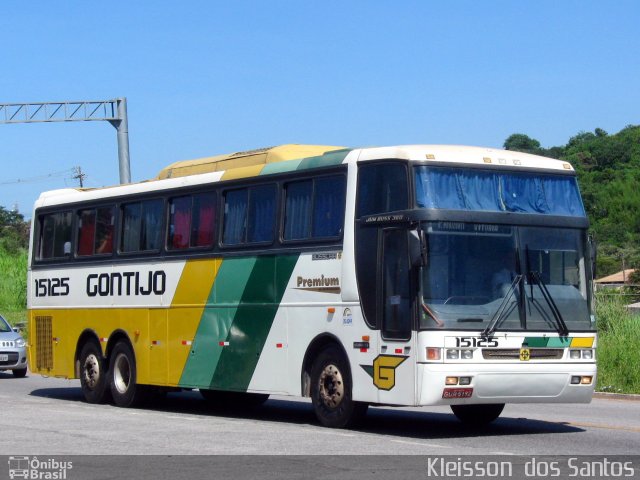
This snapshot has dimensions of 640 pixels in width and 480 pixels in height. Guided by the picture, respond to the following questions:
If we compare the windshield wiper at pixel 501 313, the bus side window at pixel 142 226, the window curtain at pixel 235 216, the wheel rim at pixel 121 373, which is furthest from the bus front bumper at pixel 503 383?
the wheel rim at pixel 121 373

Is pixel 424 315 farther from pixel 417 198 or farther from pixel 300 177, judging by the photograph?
pixel 300 177

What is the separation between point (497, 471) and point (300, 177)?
6242 millimetres

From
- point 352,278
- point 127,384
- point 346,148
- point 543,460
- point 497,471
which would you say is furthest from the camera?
point 127,384

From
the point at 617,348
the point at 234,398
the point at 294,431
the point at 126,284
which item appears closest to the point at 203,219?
the point at 126,284

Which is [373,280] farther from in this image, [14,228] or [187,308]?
[14,228]

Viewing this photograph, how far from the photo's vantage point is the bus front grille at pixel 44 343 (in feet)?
72.7

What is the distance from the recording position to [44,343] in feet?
73.5

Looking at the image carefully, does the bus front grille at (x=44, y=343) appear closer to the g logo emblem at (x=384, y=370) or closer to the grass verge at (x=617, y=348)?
the g logo emblem at (x=384, y=370)

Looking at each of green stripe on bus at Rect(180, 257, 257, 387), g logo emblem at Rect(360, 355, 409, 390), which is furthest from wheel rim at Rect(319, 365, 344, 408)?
green stripe on bus at Rect(180, 257, 257, 387)

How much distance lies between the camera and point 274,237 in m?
16.5

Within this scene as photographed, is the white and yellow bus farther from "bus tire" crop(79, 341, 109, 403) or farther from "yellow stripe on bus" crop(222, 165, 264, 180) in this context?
"bus tire" crop(79, 341, 109, 403)

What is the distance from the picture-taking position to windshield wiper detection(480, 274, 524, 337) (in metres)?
14.0

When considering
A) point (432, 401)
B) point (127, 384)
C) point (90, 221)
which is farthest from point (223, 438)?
point (90, 221)

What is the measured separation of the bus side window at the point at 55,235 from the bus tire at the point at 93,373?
1858mm
